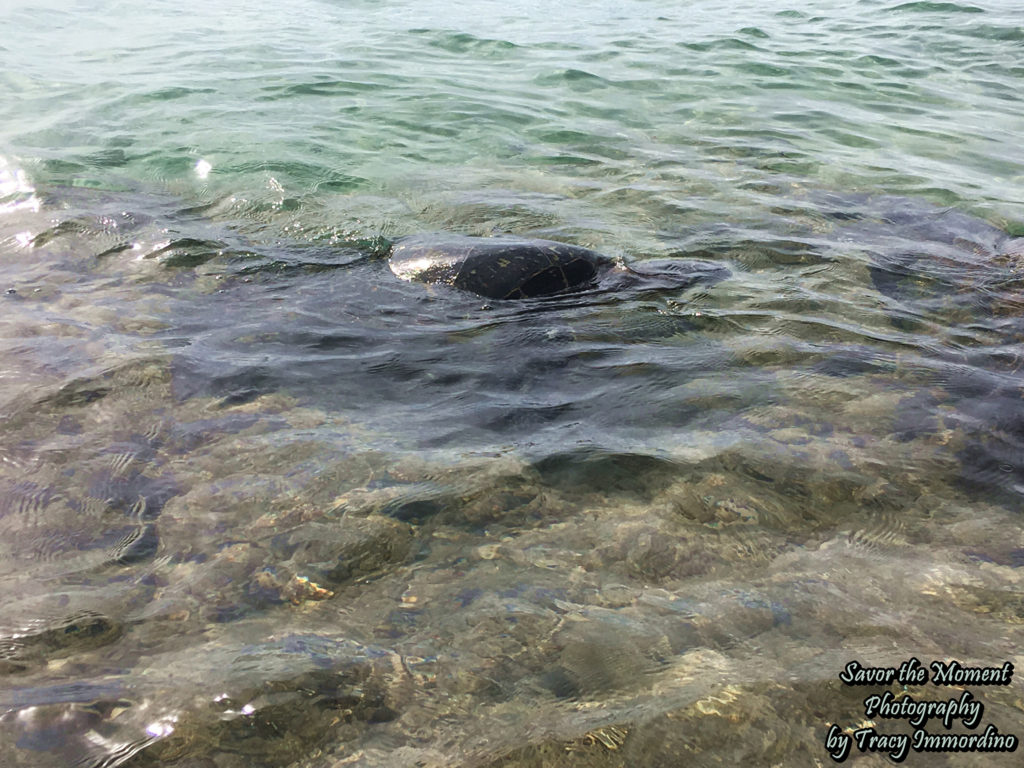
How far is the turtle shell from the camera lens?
518 centimetres

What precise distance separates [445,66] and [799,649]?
1121 centimetres

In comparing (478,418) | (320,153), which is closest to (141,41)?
(320,153)

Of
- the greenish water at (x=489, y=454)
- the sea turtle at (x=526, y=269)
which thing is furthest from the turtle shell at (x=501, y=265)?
the greenish water at (x=489, y=454)

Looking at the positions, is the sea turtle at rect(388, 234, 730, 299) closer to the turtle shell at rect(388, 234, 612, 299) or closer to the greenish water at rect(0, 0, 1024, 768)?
the turtle shell at rect(388, 234, 612, 299)

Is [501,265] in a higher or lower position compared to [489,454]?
higher

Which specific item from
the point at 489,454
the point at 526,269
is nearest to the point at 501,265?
the point at 526,269

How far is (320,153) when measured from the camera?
7.95m

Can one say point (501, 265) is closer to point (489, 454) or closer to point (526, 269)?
point (526, 269)

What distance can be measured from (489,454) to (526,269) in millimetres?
2155

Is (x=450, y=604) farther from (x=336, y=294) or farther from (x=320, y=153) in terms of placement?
(x=320, y=153)

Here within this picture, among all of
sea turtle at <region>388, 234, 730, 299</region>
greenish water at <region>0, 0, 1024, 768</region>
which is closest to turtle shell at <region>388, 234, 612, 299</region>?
sea turtle at <region>388, 234, 730, 299</region>

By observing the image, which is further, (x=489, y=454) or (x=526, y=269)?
(x=526, y=269)

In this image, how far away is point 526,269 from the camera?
525 centimetres

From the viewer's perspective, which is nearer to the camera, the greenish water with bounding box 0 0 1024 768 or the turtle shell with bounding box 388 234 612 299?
the greenish water with bounding box 0 0 1024 768
